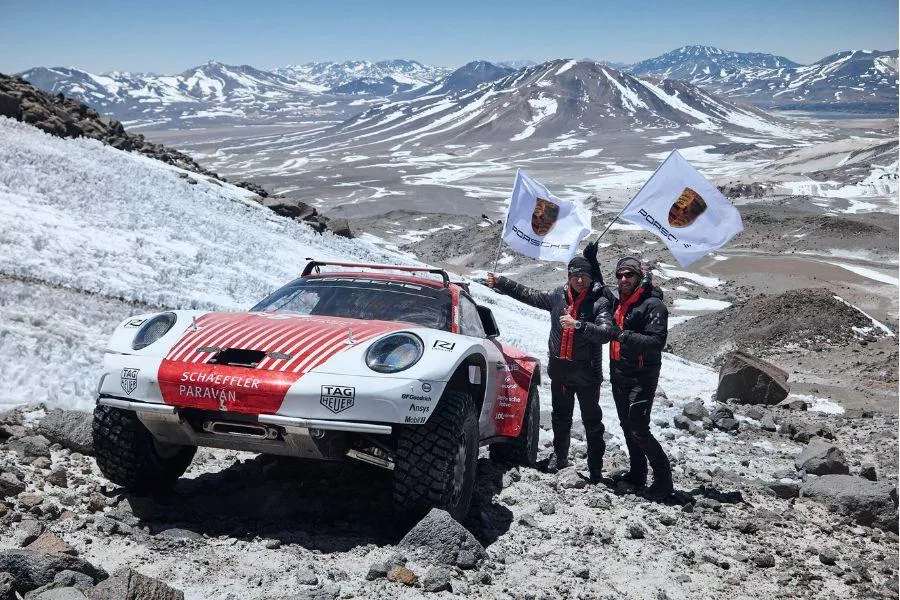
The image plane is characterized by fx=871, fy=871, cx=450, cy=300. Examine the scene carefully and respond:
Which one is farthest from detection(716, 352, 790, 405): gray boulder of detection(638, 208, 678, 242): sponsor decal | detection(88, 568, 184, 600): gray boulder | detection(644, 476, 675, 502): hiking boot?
detection(88, 568, 184, 600): gray boulder

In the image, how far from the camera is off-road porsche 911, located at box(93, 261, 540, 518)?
4488 millimetres

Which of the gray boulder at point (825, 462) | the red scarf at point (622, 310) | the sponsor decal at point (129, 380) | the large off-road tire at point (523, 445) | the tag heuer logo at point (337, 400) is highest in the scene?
the sponsor decal at point (129, 380)

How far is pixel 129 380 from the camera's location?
4809 millimetres

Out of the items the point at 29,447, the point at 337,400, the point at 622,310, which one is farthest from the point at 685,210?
the point at 29,447

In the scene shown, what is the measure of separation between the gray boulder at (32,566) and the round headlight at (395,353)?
172cm

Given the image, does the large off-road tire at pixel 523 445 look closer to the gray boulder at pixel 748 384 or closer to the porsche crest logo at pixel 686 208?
the porsche crest logo at pixel 686 208

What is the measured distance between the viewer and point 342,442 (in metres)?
4.81

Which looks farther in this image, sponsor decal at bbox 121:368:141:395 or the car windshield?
the car windshield

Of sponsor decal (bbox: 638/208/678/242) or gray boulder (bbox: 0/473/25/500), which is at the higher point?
sponsor decal (bbox: 638/208/678/242)

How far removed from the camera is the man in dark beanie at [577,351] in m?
6.79

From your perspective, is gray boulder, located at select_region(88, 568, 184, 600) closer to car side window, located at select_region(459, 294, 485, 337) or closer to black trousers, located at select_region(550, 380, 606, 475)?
car side window, located at select_region(459, 294, 485, 337)

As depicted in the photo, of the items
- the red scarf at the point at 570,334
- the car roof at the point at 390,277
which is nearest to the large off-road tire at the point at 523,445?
the red scarf at the point at 570,334

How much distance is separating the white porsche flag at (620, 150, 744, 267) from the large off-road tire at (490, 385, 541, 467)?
2.52m

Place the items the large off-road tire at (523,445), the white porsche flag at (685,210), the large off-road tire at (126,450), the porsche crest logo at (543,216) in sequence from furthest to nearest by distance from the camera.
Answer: the porsche crest logo at (543,216) < the white porsche flag at (685,210) < the large off-road tire at (523,445) < the large off-road tire at (126,450)
